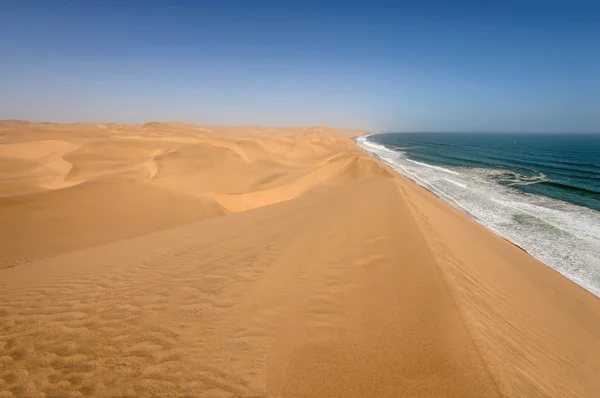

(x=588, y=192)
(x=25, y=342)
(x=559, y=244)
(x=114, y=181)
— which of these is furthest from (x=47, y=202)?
(x=588, y=192)

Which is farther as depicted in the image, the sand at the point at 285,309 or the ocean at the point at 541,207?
the ocean at the point at 541,207

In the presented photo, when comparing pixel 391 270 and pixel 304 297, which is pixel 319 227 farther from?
pixel 304 297

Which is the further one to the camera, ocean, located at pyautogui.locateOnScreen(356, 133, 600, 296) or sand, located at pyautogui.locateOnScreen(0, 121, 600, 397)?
ocean, located at pyautogui.locateOnScreen(356, 133, 600, 296)

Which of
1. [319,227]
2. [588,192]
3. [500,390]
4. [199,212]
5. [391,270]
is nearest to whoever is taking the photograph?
[500,390]

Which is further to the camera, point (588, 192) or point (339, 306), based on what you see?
point (588, 192)

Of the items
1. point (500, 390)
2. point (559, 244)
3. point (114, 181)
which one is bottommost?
point (559, 244)

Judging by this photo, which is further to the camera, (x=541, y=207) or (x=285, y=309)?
(x=541, y=207)

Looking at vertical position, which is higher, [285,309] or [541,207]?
[285,309]

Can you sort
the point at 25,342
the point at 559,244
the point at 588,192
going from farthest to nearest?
the point at 588,192 < the point at 559,244 < the point at 25,342
